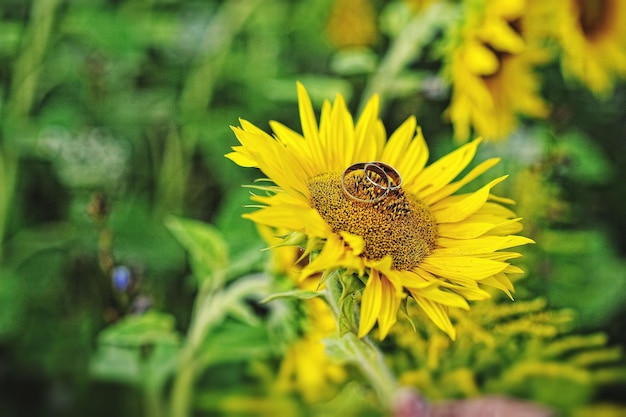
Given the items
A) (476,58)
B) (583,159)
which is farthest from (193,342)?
(583,159)

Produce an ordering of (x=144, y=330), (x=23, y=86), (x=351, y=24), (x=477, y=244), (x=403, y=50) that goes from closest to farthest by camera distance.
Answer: (x=477, y=244) < (x=144, y=330) < (x=403, y=50) < (x=23, y=86) < (x=351, y=24)

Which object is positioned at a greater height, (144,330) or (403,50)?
(403,50)

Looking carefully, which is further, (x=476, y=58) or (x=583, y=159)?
(x=583, y=159)

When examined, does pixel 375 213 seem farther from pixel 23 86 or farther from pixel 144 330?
pixel 23 86

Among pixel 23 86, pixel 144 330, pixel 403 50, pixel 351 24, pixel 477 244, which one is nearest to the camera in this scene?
pixel 477 244

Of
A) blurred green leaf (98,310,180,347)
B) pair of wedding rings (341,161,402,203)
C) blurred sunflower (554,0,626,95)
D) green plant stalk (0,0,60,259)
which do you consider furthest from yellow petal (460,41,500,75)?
green plant stalk (0,0,60,259)

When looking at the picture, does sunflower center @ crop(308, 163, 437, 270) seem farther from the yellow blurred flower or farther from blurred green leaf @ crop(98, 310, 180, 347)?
the yellow blurred flower

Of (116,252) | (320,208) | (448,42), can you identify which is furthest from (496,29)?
(116,252)

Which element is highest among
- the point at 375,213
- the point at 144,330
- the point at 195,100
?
the point at 195,100
